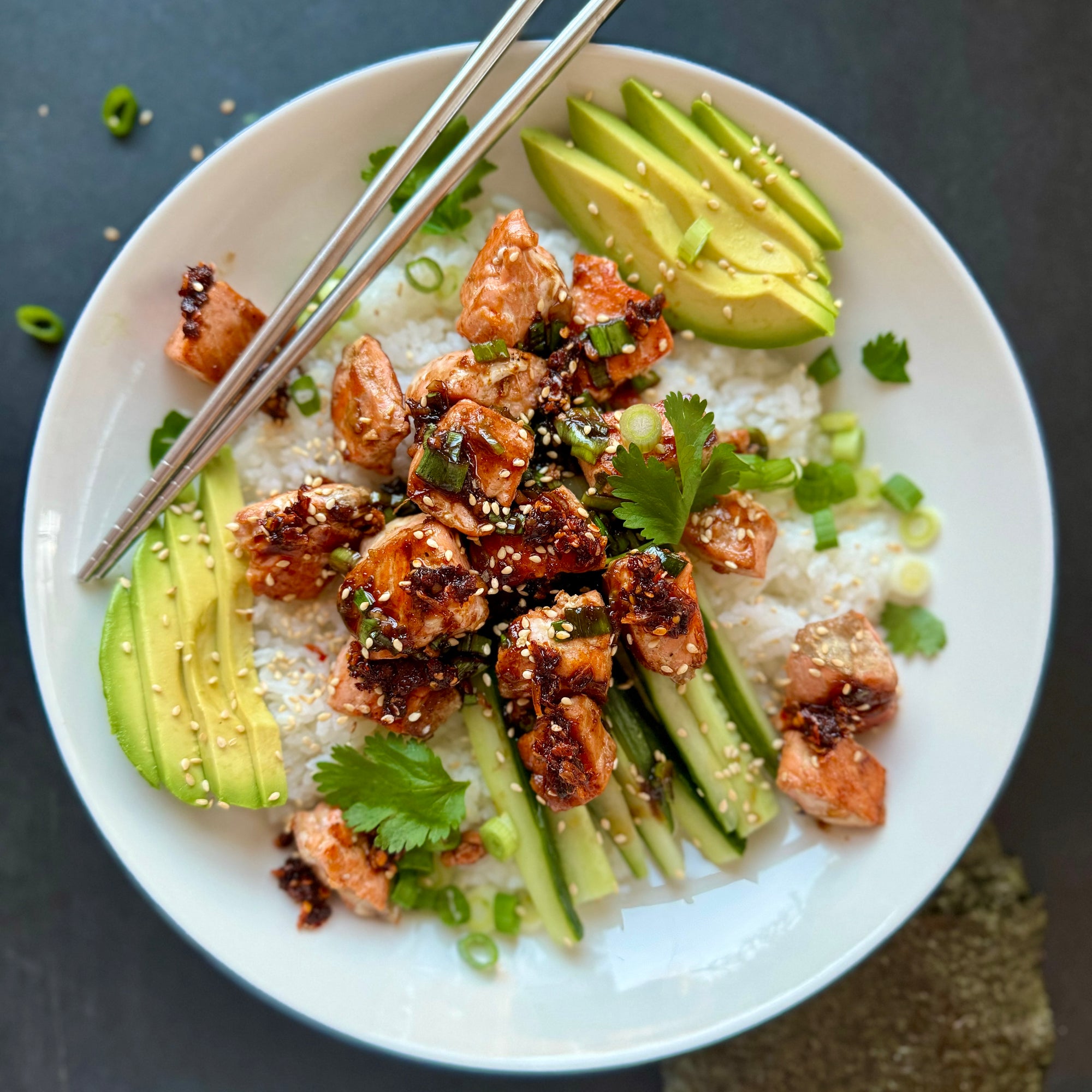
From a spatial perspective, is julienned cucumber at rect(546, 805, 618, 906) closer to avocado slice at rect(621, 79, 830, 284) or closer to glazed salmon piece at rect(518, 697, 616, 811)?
glazed salmon piece at rect(518, 697, 616, 811)

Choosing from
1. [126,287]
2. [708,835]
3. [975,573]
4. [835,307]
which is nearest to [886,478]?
[975,573]

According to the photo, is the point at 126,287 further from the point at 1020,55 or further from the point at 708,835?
the point at 1020,55

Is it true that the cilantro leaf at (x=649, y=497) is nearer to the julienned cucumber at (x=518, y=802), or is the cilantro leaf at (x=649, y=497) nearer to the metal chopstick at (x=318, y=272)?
the julienned cucumber at (x=518, y=802)

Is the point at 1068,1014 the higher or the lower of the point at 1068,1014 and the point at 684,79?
the lower

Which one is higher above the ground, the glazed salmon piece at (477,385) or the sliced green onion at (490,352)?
the sliced green onion at (490,352)

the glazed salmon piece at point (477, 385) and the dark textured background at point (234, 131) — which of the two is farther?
the dark textured background at point (234, 131)

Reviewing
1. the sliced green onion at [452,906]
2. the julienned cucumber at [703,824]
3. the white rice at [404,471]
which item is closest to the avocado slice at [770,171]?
the white rice at [404,471]

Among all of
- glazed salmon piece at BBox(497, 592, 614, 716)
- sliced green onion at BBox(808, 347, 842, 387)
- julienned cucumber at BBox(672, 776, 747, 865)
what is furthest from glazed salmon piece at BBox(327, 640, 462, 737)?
sliced green onion at BBox(808, 347, 842, 387)
